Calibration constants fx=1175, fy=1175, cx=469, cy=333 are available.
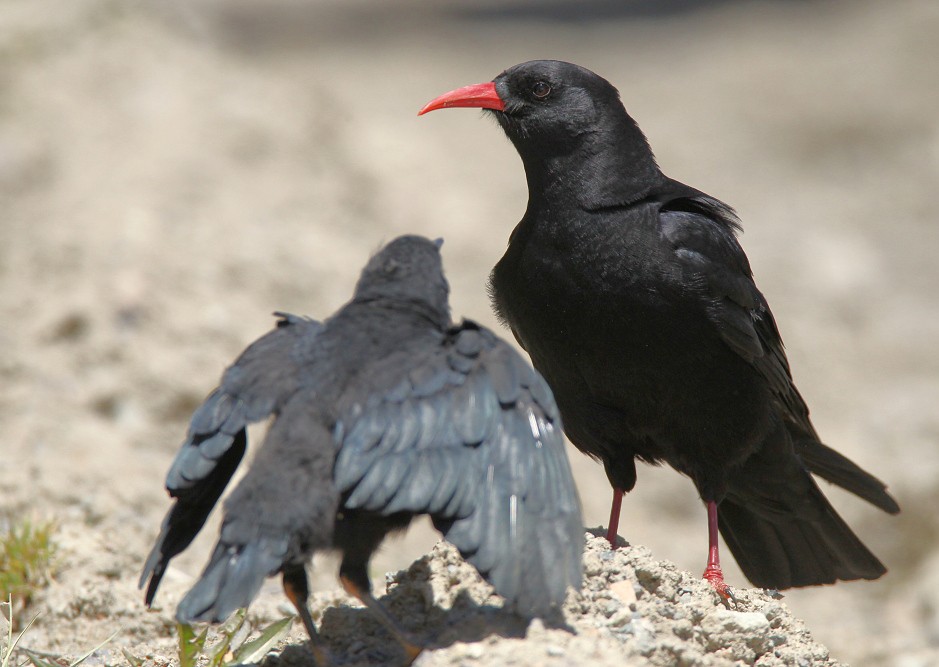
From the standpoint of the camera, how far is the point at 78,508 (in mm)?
5516

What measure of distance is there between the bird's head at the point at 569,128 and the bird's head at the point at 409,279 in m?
1.08

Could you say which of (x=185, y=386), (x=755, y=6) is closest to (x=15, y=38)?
(x=185, y=386)

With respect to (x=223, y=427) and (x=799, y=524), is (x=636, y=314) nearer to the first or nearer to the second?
(x=799, y=524)

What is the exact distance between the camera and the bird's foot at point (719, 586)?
4.13 meters

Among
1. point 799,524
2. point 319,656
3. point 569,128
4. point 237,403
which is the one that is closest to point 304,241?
point 569,128

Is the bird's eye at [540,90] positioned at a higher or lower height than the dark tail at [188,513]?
higher

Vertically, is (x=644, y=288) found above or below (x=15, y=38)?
below

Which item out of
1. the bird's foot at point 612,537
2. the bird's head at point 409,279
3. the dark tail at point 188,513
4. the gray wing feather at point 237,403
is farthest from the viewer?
the bird's foot at point 612,537

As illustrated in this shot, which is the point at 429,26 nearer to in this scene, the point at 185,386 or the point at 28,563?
the point at 185,386

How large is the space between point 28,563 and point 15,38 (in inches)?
237

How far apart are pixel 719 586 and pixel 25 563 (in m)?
2.77

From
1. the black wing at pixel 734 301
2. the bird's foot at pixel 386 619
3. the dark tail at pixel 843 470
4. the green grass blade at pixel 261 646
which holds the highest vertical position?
the black wing at pixel 734 301

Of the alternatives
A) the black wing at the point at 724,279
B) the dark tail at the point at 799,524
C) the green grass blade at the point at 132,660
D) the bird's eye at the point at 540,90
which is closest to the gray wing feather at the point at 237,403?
the green grass blade at the point at 132,660

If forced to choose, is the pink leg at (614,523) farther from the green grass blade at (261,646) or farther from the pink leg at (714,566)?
the green grass blade at (261,646)
